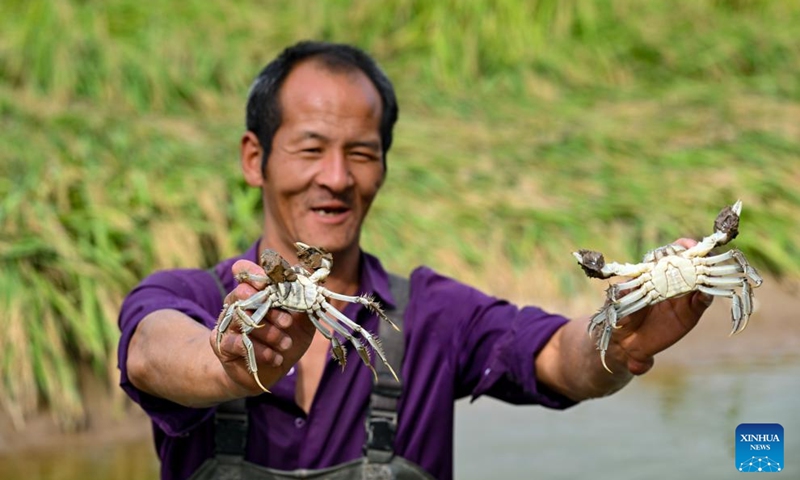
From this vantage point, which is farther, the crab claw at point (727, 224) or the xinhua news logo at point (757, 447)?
the xinhua news logo at point (757, 447)

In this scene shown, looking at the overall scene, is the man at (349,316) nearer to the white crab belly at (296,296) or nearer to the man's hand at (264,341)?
the man's hand at (264,341)

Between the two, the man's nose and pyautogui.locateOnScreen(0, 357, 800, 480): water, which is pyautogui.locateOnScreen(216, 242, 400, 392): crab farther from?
pyautogui.locateOnScreen(0, 357, 800, 480): water

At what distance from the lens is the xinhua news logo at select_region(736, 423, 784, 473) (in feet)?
9.30

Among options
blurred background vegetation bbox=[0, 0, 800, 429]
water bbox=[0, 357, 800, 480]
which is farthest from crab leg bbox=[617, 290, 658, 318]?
blurred background vegetation bbox=[0, 0, 800, 429]

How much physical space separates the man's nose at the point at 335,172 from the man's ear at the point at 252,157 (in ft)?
0.85

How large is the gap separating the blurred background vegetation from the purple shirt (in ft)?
8.58

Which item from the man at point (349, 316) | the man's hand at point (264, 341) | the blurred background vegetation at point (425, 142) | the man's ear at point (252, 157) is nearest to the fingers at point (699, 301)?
the man at point (349, 316)

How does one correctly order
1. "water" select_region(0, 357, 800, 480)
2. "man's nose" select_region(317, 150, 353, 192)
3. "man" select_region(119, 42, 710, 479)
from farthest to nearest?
"water" select_region(0, 357, 800, 480), "man's nose" select_region(317, 150, 353, 192), "man" select_region(119, 42, 710, 479)

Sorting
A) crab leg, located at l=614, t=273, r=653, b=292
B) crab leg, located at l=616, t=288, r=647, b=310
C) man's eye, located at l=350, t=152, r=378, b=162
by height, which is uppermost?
man's eye, located at l=350, t=152, r=378, b=162

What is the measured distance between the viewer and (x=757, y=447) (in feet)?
9.36

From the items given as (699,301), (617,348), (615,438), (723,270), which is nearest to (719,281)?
(723,270)

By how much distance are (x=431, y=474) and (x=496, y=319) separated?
1.27 ft

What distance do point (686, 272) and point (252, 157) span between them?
141cm

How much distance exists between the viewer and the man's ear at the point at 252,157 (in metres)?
3.42
